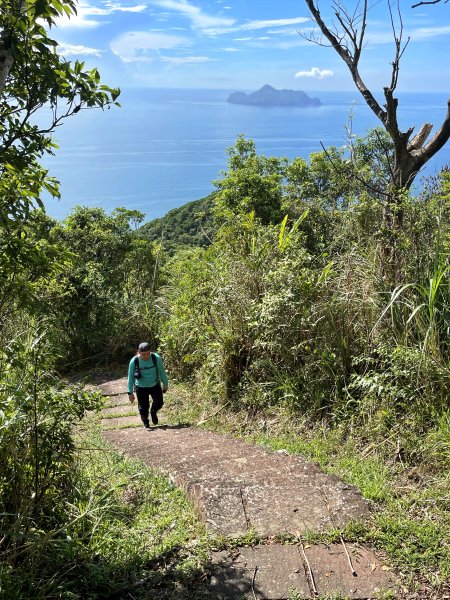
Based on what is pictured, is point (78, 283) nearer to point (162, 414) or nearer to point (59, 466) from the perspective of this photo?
point (162, 414)

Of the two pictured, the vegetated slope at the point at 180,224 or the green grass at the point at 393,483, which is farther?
the vegetated slope at the point at 180,224

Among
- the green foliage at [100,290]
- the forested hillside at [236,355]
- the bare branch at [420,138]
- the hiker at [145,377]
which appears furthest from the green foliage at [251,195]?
the bare branch at [420,138]

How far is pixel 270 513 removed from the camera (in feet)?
10.8

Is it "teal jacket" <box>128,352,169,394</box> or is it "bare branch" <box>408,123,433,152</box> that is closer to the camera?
"bare branch" <box>408,123,433,152</box>

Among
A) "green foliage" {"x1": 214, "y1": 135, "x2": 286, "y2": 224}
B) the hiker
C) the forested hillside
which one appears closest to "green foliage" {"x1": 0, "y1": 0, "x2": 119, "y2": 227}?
the forested hillside

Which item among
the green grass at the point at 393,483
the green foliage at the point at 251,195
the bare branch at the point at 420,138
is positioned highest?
the green foliage at the point at 251,195

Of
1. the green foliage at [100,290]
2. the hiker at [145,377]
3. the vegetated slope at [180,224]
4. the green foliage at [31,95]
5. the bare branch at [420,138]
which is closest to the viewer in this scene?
the green foliage at [31,95]

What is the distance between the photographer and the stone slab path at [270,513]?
269cm

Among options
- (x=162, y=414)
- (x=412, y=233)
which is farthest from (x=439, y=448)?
(x=162, y=414)

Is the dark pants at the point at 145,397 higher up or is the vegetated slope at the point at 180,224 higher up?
the vegetated slope at the point at 180,224

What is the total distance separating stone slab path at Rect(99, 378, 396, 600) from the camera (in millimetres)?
2686

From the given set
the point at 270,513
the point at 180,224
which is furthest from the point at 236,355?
the point at 180,224

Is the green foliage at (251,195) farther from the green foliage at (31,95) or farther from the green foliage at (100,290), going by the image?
the green foliage at (31,95)

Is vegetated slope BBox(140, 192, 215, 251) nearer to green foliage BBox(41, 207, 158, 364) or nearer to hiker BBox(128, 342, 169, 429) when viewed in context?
green foliage BBox(41, 207, 158, 364)
